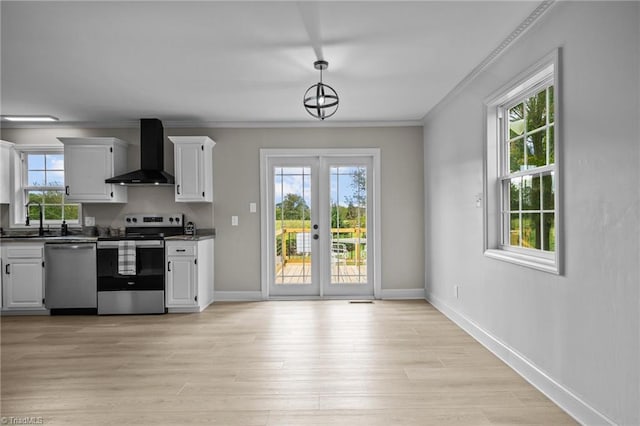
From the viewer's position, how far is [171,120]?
5387 millimetres

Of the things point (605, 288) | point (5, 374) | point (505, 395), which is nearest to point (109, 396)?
point (5, 374)

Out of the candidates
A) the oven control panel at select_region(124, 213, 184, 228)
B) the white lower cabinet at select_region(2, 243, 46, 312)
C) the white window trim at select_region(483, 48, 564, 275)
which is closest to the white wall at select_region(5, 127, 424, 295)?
the oven control panel at select_region(124, 213, 184, 228)

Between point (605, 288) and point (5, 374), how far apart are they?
4.02 metres

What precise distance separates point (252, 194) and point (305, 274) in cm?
133

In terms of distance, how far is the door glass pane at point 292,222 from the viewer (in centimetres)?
560

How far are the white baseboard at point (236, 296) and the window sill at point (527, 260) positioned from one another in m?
3.20

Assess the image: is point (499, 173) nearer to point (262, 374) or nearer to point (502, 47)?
point (502, 47)

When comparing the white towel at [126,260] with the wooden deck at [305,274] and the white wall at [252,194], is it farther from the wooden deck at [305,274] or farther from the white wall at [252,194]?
the wooden deck at [305,274]

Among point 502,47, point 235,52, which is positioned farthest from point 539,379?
point 235,52

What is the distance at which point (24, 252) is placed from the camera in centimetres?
480

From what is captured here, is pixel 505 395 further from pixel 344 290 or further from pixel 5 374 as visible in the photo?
pixel 5 374

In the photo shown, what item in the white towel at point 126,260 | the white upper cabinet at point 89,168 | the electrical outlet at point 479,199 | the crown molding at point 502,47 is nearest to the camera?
the crown molding at point 502,47

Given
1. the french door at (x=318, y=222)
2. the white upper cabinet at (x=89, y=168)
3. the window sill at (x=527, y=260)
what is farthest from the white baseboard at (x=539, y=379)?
the white upper cabinet at (x=89, y=168)

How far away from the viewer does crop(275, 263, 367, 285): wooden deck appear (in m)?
5.62
